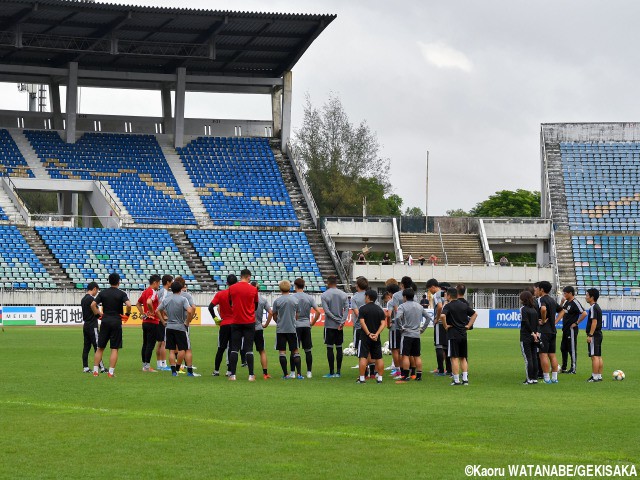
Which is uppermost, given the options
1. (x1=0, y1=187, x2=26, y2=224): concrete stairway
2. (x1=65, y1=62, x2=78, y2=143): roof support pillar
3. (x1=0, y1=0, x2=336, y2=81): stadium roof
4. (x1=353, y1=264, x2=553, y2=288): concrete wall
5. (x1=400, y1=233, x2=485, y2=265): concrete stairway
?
(x1=0, y1=0, x2=336, y2=81): stadium roof

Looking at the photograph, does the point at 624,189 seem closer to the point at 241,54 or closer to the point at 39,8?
the point at 241,54

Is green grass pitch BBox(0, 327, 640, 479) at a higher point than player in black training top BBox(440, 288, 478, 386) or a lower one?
lower

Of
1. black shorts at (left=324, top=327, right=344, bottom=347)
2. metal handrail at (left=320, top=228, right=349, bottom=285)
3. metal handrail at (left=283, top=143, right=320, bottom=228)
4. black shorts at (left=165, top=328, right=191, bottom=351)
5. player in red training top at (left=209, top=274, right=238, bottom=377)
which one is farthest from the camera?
metal handrail at (left=283, top=143, right=320, bottom=228)

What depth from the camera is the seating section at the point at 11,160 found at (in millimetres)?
64375

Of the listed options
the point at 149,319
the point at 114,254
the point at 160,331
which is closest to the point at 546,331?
the point at 160,331

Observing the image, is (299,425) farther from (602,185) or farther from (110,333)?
(602,185)

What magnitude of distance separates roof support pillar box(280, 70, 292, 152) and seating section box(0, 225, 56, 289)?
67.0 ft

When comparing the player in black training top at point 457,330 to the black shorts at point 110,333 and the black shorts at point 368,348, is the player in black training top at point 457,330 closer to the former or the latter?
the black shorts at point 368,348

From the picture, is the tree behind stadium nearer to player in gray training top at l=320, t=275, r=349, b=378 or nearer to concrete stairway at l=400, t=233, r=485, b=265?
concrete stairway at l=400, t=233, r=485, b=265

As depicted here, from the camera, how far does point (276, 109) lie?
244 feet

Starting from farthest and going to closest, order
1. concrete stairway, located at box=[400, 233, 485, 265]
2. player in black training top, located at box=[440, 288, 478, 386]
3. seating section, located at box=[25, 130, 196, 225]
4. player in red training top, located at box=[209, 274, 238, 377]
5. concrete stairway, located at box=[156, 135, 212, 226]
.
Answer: concrete stairway, located at box=[400, 233, 485, 265], concrete stairway, located at box=[156, 135, 212, 226], seating section, located at box=[25, 130, 196, 225], player in red training top, located at box=[209, 274, 238, 377], player in black training top, located at box=[440, 288, 478, 386]

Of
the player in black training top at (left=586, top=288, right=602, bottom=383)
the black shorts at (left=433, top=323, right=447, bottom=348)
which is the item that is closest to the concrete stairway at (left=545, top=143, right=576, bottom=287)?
the black shorts at (left=433, top=323, right=447, bottom=348)

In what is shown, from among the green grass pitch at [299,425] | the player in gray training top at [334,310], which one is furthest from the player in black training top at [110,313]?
the player in gray training top at [334,310]

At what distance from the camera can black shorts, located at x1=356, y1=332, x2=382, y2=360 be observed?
21.8 m
